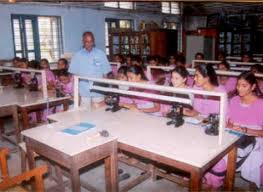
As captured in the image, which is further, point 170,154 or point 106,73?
point 106,73

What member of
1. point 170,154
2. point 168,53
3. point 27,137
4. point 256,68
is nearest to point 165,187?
point 170,154

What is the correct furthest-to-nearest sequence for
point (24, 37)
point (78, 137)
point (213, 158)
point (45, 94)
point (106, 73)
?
point (24, 37) < point (106, 73) < point (45, 94) < point (78, 137) < point (213, 158)

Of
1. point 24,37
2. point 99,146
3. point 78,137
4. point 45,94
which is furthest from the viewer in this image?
point 24,37

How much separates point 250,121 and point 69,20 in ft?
21.9

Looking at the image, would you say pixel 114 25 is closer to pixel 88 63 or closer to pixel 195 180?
pixel 88 63

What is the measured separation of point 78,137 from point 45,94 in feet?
5.92

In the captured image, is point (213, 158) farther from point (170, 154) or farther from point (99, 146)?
point (99, 146)

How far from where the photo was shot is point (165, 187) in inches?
121

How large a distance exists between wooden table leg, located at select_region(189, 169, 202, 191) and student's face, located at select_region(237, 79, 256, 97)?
48.0 inches

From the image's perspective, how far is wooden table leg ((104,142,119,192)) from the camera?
2.39 m

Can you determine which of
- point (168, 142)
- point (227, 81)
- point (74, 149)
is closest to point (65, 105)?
point (74, 149)

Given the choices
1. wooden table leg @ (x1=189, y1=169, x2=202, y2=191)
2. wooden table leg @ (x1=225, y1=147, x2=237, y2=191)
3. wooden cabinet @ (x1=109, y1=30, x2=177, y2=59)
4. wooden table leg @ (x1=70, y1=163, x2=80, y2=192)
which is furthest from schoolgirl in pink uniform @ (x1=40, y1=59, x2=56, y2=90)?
wooden cabinet @ (x1=109, y1=30, x2=177, y2=59)

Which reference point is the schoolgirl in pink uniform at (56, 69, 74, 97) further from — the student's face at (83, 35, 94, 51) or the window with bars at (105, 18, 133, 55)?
the window with bars at (105, 18, 133, 55)

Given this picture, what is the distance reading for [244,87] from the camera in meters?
2.77
